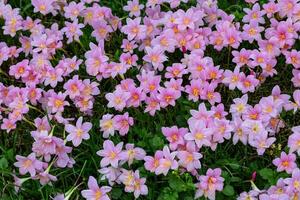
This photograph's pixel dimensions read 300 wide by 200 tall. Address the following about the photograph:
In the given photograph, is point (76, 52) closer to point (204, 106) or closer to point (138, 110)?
point (138, 110)

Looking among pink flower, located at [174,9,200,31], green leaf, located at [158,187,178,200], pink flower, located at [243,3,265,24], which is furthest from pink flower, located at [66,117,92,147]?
pink flower, located at [243,3,265,24]

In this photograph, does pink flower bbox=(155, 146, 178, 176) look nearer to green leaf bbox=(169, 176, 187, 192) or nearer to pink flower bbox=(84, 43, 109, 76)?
green leaf bbox=(169, 176, 187, 192)

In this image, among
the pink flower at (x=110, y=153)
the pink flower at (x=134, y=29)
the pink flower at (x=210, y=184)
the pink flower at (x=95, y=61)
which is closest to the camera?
the pink flower at (x=210, y=184)

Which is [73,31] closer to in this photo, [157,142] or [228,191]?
[157,142]

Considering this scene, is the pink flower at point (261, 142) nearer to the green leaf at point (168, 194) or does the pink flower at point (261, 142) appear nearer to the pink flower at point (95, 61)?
the green leaf at point (168, 194)

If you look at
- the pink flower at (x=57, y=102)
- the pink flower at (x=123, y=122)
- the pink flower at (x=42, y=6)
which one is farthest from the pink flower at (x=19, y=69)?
the pink flower at (x=123, y=122)

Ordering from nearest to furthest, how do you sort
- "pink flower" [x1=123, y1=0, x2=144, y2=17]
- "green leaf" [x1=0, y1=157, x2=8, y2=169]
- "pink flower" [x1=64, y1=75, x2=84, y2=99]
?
1. "green leaf" [x1=0, y1=157, x2=8, y2=169]
2. "pink flower" [x1=64, y1=75, x2=84, y2=99]
3. "pink flower" [x1=123, y1=0, x2=144, y2=17]
